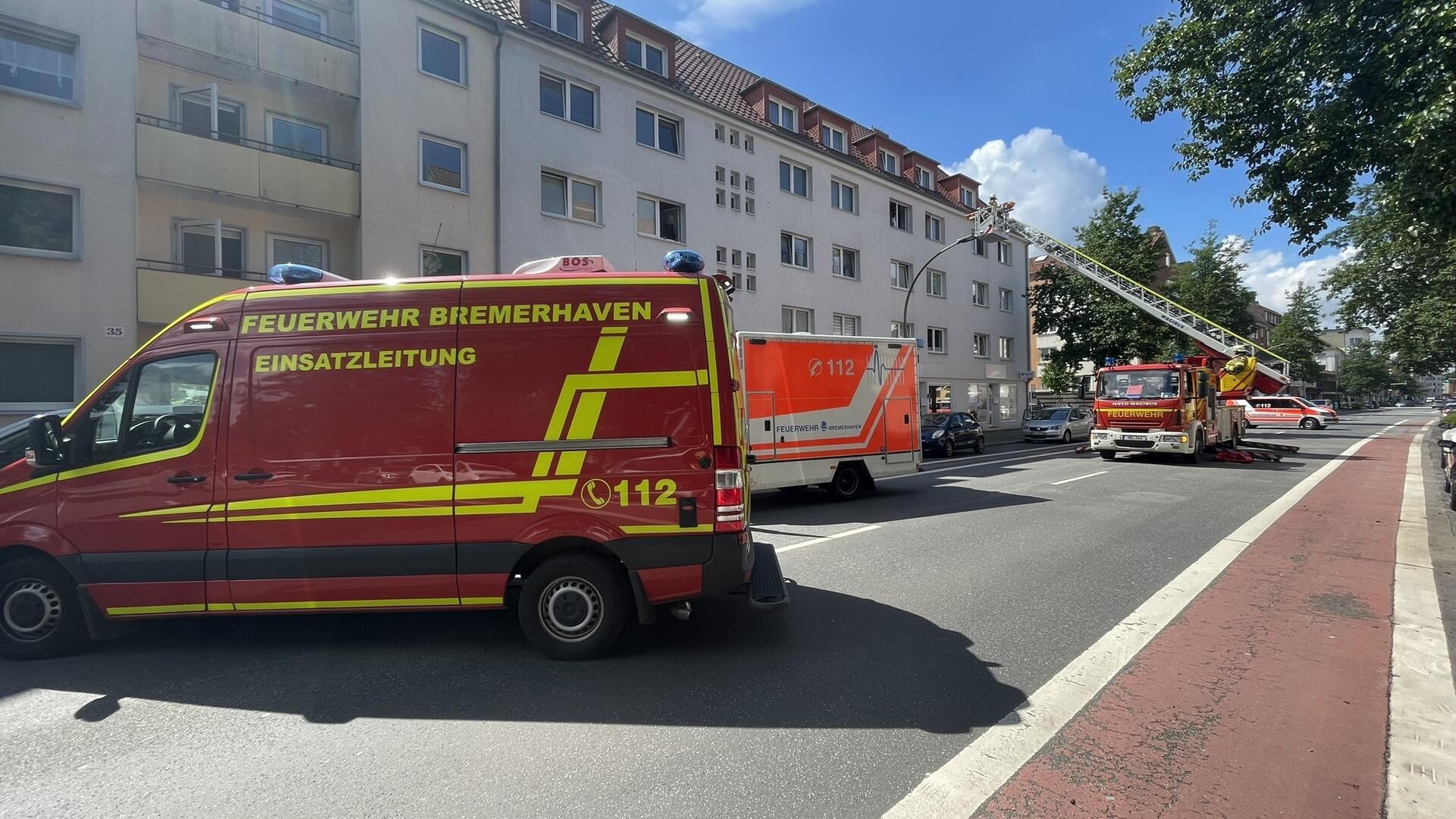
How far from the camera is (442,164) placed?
16594 mm

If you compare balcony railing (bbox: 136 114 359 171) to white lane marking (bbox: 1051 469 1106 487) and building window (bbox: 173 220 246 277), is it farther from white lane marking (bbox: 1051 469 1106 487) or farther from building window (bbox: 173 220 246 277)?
white lane marking (bbox: 1051 469 1106 487)

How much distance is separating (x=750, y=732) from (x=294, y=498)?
3089 millimetres

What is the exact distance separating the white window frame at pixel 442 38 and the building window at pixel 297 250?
15.4 feet

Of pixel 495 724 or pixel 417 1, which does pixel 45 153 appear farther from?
pixel 495 724

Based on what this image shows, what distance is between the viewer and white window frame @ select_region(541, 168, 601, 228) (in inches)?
725

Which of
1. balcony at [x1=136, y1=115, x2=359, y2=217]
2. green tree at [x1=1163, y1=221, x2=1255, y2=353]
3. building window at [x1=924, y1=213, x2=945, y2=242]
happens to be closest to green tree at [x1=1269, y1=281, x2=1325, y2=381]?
green tree at [x1=1163, y1=221, x2=1255, y2=353]

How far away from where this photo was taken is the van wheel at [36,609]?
4418 millimetres

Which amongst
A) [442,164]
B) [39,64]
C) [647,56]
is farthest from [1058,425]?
[39,64]

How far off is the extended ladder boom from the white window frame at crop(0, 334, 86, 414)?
28424 mm

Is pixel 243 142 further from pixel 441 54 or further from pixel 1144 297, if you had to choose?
pixel 1144 297

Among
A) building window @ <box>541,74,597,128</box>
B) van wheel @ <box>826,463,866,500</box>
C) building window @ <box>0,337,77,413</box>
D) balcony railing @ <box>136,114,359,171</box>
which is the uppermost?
building window @ <box>541,74,597,128</box>

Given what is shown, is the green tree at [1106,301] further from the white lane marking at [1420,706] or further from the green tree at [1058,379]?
the white lane marking at [1420,706]

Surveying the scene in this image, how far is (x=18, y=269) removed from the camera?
38.3 ft

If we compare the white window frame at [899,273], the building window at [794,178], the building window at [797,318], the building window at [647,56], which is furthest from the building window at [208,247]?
the white window frame at [899,273]
